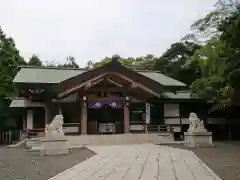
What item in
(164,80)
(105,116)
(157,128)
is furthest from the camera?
(164,80)

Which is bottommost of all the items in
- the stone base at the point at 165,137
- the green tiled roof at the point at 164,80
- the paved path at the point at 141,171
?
the paved path at the point at 141,171

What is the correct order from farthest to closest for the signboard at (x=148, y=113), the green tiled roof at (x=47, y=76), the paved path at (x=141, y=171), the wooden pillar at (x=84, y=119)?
the signboard at (x=148, y=113) < the green tiled roof at (x=47, y=76) < the wooden pillar at (x=84, y=119) < the paved path at (x=141, y=171)

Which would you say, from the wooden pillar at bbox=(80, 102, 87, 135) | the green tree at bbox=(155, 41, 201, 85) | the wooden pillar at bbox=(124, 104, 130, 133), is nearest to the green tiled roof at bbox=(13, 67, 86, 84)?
the wooden pillar at bbox=(80, 102, 87, 135)

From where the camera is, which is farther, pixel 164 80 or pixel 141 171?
pixel 164 80

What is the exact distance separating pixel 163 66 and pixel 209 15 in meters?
22.8

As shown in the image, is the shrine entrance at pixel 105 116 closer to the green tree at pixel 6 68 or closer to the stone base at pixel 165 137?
the stone base at pixel 165 137

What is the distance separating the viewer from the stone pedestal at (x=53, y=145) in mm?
14680

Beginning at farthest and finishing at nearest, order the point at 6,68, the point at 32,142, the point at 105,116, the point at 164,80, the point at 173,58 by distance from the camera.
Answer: the point at 173,58 < the point at 6,68 < the point at 164,80 < the point at 105,116 < the point at 32,142

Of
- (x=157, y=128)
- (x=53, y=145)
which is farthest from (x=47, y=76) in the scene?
(x=53, y=145)

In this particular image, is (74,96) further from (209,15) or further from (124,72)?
(209,15)

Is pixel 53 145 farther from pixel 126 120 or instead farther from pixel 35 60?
pixel 35 60

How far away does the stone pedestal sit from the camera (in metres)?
14.7

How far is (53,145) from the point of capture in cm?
1477

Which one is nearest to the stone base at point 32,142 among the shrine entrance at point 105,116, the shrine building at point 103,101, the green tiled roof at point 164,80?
the shrine building at point 103,101
